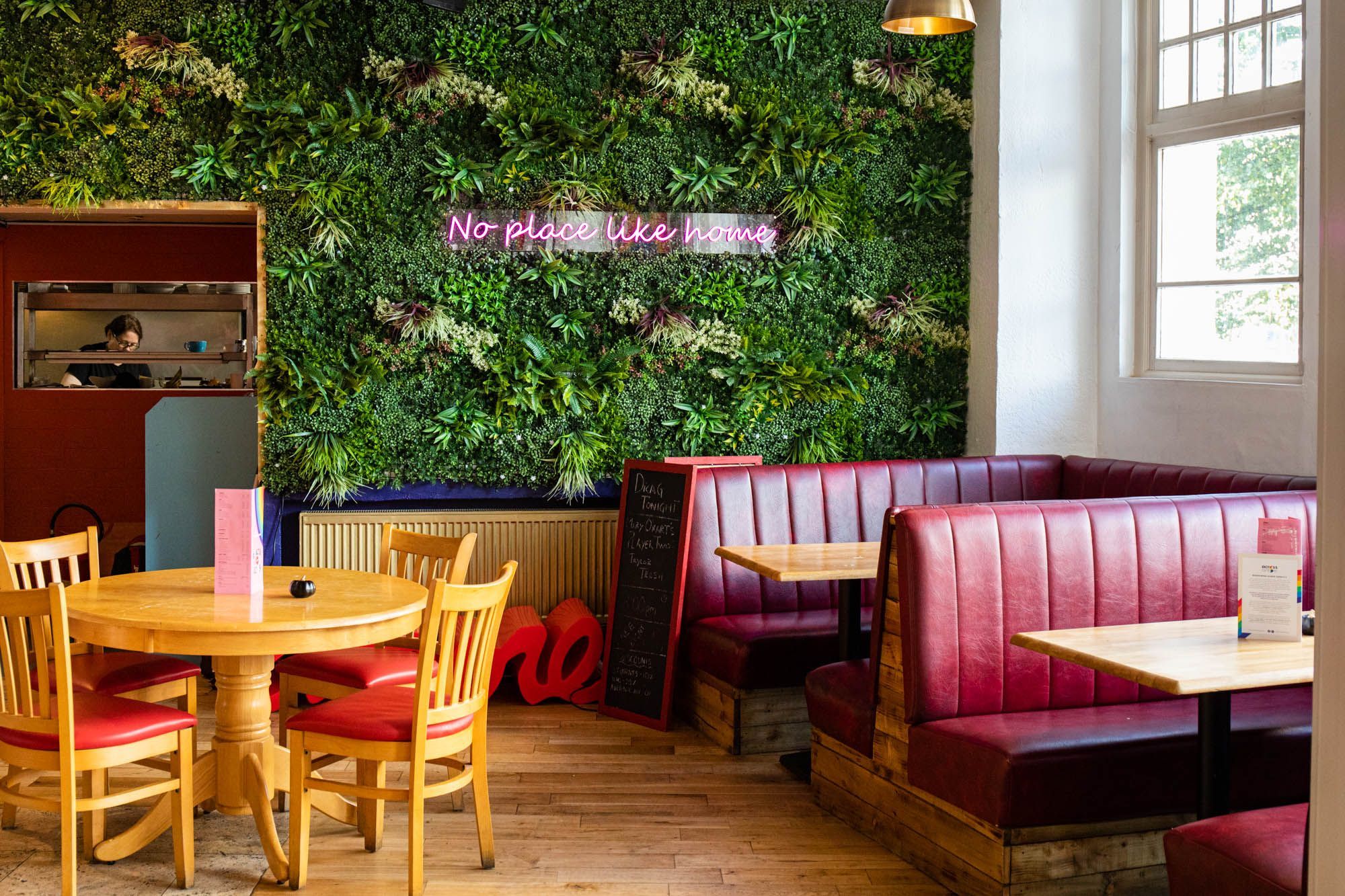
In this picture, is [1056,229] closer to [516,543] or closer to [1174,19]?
[1174,19]

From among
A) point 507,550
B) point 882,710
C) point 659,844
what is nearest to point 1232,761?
point 882,710

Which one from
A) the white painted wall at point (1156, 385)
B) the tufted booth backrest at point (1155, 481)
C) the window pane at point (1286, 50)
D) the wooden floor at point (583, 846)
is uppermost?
the window pane at point (1286, 50)

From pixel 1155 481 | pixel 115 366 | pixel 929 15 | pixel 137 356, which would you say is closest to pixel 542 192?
pixel 929 15

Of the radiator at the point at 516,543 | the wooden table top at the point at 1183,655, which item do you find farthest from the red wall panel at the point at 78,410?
the wooden table top at the point at 1183,655

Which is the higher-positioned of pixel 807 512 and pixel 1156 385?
pixel 1156 385

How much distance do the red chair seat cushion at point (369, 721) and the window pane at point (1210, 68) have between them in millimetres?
4334

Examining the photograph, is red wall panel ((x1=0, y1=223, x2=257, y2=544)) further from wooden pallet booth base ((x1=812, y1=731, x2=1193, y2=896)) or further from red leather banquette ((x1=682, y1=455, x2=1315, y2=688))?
wooden pallet booth base ((x1=812, y1=731, x2=1193, y2=896))

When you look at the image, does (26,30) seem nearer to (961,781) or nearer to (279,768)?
(279,768)

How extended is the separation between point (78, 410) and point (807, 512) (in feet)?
18.6

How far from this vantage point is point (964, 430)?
636 cm

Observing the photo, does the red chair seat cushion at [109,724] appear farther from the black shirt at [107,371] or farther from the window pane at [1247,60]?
the black shirt at [107,371]

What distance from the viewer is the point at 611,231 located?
595 cm

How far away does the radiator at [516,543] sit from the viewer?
229 inches

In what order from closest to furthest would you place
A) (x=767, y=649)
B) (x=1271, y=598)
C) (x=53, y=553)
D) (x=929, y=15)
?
(x=1271, y=598) < (x=929, y=15) < (x=53, y=553) < (x=767, y=649)
